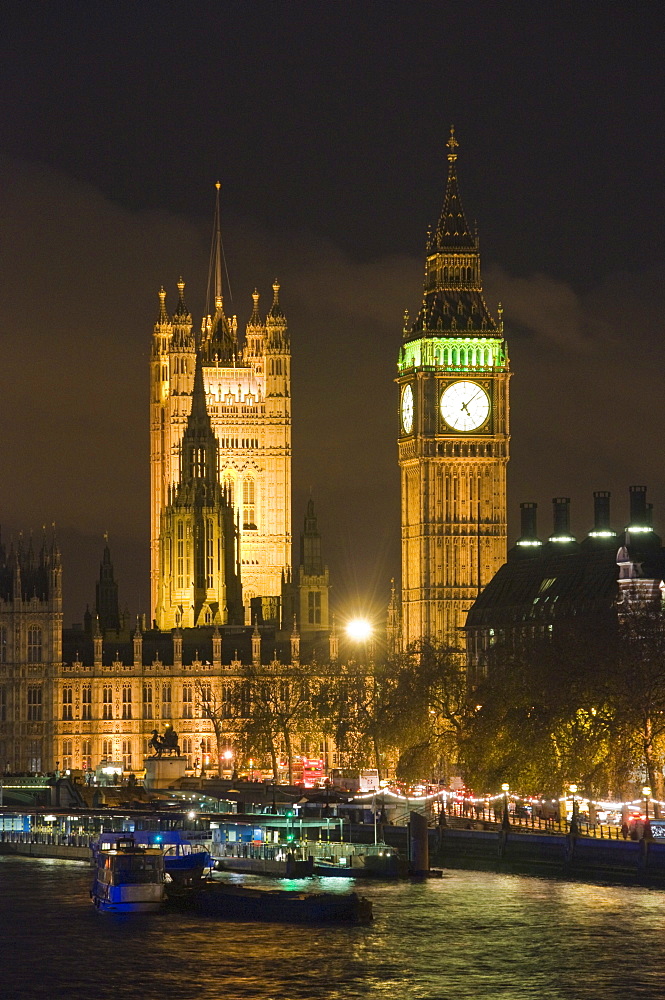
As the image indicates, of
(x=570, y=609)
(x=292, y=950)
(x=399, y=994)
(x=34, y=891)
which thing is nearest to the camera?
(x=399, y=994)

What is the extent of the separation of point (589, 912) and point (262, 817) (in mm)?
32351

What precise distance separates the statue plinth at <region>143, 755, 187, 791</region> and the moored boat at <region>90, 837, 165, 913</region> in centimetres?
5804

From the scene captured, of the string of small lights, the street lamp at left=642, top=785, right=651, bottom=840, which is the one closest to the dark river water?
the street lamp at left=642, top=785, right=651, bottom=840

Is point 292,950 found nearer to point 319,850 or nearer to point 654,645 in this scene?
point 319,850

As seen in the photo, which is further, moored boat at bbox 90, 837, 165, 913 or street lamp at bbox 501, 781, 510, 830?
street lamp at bbox 501, 781, 510, 830

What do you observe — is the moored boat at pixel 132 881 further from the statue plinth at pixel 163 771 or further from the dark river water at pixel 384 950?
the statue plinth at pixel 163 771

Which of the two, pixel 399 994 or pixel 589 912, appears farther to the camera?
pixel 589 912

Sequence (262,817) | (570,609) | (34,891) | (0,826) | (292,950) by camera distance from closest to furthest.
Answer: (292,950), (34,891), (262,817), (0,826), (570,609)

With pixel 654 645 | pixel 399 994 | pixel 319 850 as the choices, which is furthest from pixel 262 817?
pixel 399 994

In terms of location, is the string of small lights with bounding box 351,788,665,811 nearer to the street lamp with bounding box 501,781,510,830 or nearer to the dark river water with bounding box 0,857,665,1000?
the street lamp with bounding box 501,781,510,830

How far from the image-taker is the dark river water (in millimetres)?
115188

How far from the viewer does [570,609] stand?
650 feet

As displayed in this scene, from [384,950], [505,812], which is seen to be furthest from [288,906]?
[505,812]

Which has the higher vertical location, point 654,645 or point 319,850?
point 654,645
